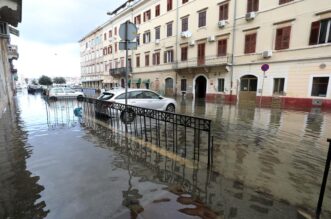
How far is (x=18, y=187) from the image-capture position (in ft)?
11.0

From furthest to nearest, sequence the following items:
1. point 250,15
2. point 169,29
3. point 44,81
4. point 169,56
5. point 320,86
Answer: point 44,81, point 169,56, point 169,29, point 250,15, point 320,86

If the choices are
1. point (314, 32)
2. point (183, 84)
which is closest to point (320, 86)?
point (314, 32)

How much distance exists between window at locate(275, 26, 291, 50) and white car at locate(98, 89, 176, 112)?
433 inches

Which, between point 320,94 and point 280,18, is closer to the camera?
point 320,94

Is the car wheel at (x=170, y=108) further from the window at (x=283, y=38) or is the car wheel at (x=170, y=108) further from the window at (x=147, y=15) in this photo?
the window at (x=147, y=15)

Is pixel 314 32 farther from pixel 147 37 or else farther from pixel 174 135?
pixel 147 37

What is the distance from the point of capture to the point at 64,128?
762 cm

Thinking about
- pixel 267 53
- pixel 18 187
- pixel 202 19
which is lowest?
pixel 18 187

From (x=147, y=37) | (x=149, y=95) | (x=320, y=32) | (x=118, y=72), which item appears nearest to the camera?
(x=149, y=95)

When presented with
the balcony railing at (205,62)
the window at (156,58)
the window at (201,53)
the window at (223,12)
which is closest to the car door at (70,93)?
the window at (156,58)

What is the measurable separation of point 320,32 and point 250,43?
5.12m

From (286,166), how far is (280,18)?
1564 cm

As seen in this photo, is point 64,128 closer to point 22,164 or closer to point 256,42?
point 22,164

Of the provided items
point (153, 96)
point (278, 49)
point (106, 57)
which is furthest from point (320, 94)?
point (106, 57)
